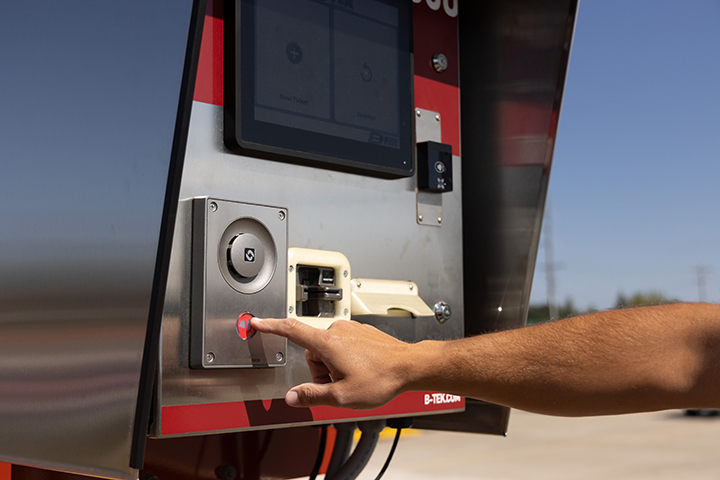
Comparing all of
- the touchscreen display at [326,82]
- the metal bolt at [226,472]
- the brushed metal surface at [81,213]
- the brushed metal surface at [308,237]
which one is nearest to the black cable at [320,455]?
the metal bolt at [226,472]

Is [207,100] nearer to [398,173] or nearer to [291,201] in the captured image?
[291,201]

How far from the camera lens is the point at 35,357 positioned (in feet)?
4.59

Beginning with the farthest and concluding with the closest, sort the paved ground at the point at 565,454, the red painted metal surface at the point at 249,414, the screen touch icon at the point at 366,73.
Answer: the paved ground at the point at 565,454, the screen touch icon at the point at 366,73, the red painted metal surface at the point at 249,414

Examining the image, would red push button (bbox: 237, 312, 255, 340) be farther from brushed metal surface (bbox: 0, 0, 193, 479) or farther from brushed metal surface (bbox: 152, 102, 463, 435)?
brushed metal surface (bbox: 0, 0, 193, 479)

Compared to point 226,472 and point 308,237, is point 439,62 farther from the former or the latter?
point 226,472

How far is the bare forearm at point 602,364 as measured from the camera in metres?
1.18

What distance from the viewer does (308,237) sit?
70.5 inches

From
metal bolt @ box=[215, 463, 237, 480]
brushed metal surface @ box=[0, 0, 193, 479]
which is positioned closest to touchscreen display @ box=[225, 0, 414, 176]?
brushed metal surface @ box=[0, 0, 193, 479]

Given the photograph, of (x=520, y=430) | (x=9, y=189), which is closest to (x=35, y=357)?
(x=9, y=189)

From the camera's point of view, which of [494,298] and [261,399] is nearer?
[261,399]

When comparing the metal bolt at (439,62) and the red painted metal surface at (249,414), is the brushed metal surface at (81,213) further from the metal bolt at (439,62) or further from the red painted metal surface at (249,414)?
the metal bolt at (439,62)

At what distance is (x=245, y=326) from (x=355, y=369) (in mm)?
328

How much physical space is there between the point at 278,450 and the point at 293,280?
27.7 inches

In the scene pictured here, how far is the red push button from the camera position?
1.56 meters
